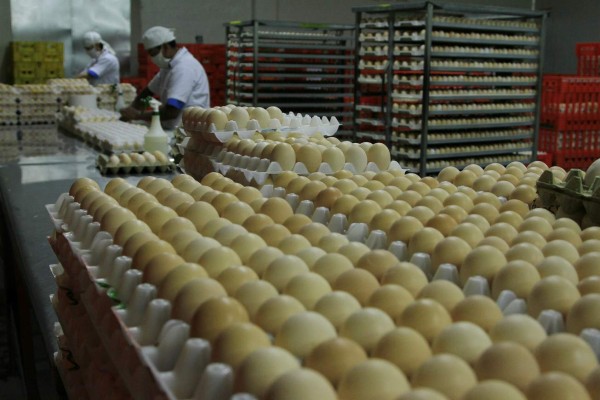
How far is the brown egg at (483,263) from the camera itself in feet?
4.48

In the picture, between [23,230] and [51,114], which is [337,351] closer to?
[23,230]

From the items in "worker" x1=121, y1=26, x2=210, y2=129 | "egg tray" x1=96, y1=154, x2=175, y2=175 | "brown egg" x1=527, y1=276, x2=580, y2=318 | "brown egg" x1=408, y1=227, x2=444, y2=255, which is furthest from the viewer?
"worker" x1=121, y1=26, x2=210, y2=129

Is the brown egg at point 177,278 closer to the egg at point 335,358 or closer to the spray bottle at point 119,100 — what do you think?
the egg at point 335,358

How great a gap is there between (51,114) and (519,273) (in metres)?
6.34

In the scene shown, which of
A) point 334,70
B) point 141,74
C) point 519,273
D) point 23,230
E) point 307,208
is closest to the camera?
point 519,273

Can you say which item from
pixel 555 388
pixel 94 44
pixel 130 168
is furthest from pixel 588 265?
pixel 94 44

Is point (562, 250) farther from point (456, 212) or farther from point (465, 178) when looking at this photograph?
point (465, 178)

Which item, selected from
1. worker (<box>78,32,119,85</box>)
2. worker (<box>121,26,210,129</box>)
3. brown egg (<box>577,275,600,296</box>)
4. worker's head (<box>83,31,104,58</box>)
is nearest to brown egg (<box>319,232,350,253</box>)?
brown egg (<box>577,275,600,296</box>)

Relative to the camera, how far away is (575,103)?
26.1ft

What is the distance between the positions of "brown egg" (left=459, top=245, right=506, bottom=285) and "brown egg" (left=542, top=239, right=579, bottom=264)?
4.7 inches

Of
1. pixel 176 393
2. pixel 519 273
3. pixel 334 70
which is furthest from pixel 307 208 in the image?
pixel 334 70

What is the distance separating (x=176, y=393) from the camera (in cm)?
104

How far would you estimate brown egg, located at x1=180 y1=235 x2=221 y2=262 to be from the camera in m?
1.45

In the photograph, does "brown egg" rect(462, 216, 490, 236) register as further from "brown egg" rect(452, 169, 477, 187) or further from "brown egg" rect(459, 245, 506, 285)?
"brown egg" rect(452, 169, 477, 187)
